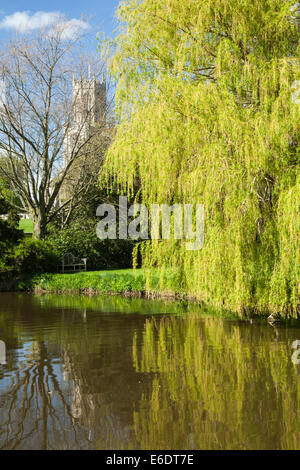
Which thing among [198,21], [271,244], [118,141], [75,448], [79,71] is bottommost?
[75,448]

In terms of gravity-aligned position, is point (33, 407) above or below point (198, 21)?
below

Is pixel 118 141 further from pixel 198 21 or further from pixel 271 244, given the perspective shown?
pixel 271 244

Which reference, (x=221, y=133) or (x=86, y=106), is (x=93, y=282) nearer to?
(x=86, y=106)

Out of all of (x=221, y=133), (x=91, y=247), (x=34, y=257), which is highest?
(x=221, y=133)

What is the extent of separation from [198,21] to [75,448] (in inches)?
373

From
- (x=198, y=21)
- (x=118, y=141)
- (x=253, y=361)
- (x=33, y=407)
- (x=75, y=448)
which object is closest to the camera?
(x=75, y=448)

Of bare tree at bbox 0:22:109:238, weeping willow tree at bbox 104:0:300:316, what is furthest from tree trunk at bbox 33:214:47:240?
weeping willow tree at bbox 104:0:300:316

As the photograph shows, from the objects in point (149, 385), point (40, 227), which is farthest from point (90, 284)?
point (149, 385)

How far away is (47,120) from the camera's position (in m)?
23.0

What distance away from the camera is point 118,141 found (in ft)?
40.0

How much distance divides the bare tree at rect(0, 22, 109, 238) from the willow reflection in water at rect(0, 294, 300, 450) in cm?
1273

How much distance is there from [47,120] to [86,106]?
2.02 metres

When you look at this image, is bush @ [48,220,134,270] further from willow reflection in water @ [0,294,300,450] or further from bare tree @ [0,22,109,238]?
willow reflection in water @ [0,294,300,450]

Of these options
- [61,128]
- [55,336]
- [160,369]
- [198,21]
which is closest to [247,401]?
[160,369]
